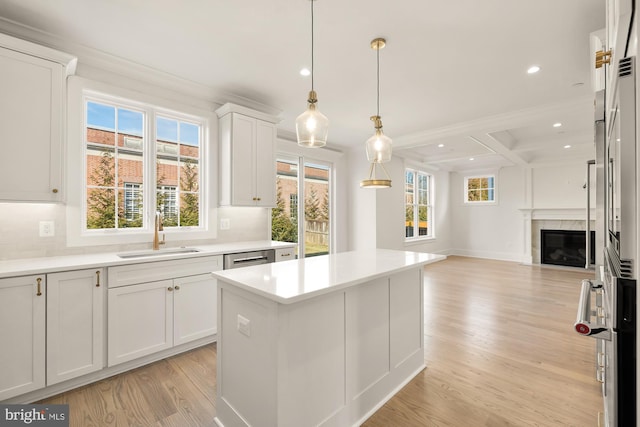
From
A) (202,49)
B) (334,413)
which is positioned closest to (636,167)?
(334,413)

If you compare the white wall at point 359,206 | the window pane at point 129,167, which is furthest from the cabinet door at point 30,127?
the white wall at point 359,206

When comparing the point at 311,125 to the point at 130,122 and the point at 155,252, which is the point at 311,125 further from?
the point at 130,122

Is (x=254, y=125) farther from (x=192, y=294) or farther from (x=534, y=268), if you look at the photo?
(x=534, y=268)

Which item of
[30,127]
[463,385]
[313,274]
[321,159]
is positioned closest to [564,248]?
[321,159]

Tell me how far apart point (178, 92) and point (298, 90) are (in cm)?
134

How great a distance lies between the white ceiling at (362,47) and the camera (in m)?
2.08

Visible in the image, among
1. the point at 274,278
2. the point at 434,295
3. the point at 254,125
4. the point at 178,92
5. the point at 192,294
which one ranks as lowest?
the point at 434,295

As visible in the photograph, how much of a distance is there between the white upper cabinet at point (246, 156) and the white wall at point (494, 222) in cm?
694

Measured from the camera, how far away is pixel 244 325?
1.63 meters

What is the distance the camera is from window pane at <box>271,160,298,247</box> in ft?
16.0

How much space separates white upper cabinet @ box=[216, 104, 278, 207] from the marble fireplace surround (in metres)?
6.88

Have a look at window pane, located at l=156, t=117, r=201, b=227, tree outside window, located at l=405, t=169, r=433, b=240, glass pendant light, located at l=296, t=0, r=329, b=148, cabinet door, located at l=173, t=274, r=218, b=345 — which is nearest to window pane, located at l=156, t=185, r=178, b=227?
window pane, located at l=156, t=117, r=201, b=227

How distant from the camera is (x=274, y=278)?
1.73 metres

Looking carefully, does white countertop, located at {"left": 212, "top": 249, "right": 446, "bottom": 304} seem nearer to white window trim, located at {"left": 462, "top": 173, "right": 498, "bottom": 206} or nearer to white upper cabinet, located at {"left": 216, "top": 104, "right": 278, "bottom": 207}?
white upper cabinet, located at {"left": 216, "top": 104, "right": 278, "bottom": 207}
